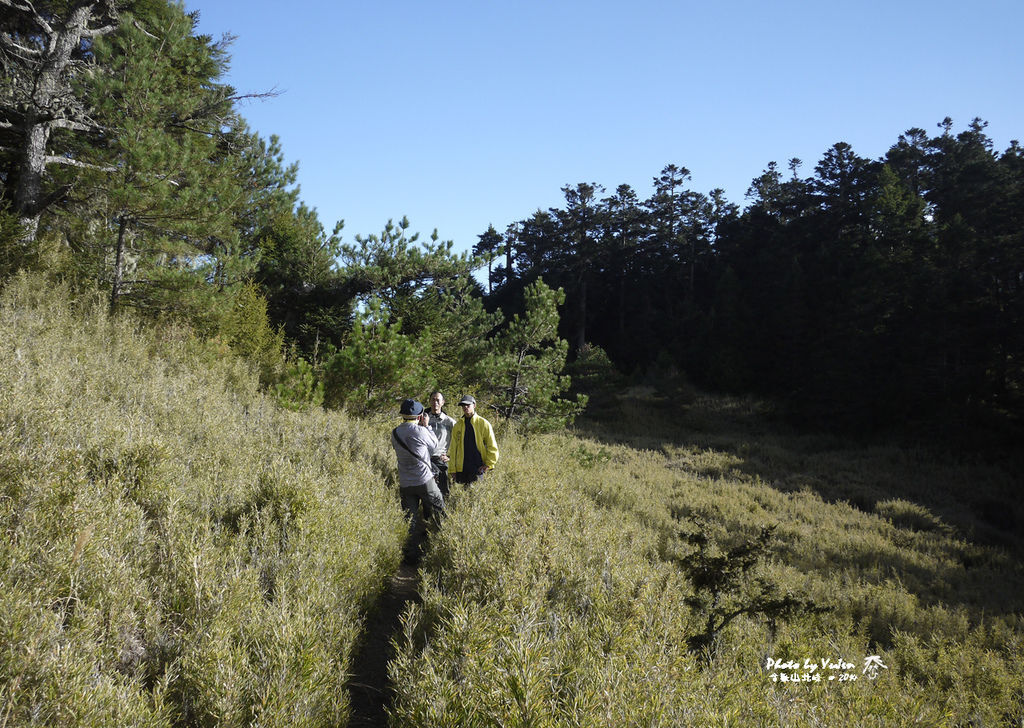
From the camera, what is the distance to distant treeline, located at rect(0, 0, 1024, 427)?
8.59 metres

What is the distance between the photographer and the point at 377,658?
3.52 m

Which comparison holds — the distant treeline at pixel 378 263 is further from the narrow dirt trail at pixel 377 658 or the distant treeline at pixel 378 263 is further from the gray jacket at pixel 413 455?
the narrow dirt trail at pixel 377 658

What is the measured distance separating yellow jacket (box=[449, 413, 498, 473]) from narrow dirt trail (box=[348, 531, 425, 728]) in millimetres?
1746

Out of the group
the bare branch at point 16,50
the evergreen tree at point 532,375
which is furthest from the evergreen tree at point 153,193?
the evergreen tree at point 532,375

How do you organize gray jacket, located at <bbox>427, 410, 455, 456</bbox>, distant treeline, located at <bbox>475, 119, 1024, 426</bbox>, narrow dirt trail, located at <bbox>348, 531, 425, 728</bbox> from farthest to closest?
distant treeline, located at <bbox>475, 119, 1024, 426</bbox> < gray jacket, located at <bbox>427, 410, 455, 456</bbox> < narrow dirt trail, located at <bbox>348, 531, 425, 728</bbox>

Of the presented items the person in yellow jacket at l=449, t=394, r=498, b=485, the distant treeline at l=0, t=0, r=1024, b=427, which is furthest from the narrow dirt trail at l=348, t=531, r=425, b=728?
the distant treeline at l=0, t=0, r=1024, b=427

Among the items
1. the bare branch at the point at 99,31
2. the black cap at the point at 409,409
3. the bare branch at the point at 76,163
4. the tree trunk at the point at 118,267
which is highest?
the bare branch at the point at 99,31

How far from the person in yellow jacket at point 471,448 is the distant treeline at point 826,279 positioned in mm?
6512

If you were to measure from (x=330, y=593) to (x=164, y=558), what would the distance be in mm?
1047

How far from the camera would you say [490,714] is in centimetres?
212

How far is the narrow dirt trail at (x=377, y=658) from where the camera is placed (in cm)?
293

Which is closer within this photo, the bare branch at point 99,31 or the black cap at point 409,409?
the black cap at point 409,409

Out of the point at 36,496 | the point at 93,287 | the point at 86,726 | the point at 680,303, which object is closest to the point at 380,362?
the point at 93,287

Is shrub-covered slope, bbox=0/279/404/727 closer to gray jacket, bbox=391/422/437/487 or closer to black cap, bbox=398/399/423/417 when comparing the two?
gray jacket, bbox=391/422/437/487
